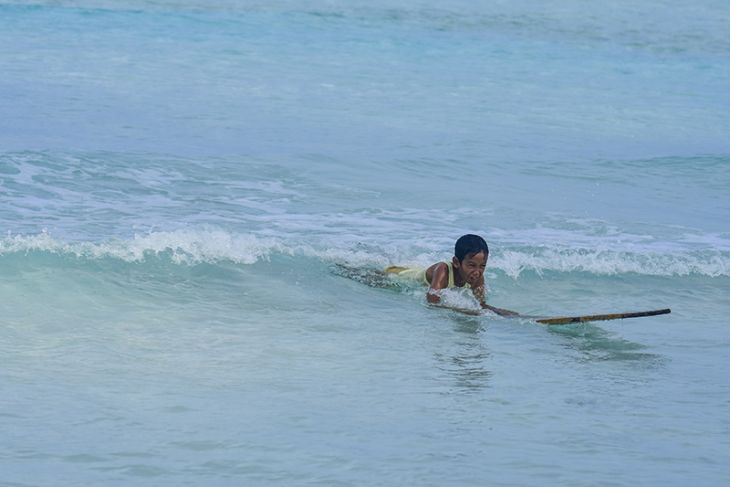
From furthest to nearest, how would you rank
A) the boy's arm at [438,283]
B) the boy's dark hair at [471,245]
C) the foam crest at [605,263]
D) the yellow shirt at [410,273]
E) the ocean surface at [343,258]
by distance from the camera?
the foam crest at [605,263] < the yellow shirt at [410,273] < the boy's arm at [438,283] < the boy's dark hair at [471,245] < the ocean surface at [343,258]

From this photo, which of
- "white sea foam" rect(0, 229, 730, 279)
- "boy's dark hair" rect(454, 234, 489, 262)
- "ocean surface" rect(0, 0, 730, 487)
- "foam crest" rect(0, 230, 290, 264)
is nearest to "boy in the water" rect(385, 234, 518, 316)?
"boy's dark hair" rect(454, 234, 489, 262)

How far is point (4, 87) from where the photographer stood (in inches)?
703

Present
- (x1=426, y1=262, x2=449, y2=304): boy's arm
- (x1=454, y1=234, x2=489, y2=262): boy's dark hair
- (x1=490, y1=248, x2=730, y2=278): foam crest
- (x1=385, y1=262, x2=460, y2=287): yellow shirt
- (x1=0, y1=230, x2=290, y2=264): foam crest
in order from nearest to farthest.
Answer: (x1=454, y1=234, x2=489, y2=262): boy's dark hair → (x1=426, y1=262, x2=449, y2=304): boy's arm → (x1=385, y1=262, x2=460, y2=287): yellow shirt → (x1=0, y1=230, x2=290, y2=264): foam crest → (x1=490, y1=248, x2=730, y2=278): foam crest

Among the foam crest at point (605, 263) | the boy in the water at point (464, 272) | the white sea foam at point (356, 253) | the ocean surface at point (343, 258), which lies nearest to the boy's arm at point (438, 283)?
the boy in the water at point (464, 272)

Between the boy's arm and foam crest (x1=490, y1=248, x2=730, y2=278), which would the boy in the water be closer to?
the boy's arm

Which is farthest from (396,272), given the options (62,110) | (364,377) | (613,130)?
→ (613,130)

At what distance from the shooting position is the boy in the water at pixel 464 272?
8477mm

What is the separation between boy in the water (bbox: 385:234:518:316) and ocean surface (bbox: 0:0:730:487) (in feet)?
0.39

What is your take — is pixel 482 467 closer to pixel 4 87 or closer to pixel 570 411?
pixel 570 411

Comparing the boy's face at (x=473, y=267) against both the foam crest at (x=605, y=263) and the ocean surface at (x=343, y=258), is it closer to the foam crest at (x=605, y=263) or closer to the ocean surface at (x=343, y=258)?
the ocean surface at (x=343, y=258)

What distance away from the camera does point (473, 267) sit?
27.9ft

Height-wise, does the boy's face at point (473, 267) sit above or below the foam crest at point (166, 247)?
above

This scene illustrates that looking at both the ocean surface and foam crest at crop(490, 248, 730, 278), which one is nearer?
the ocean surface

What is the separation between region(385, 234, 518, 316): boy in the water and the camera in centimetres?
848
